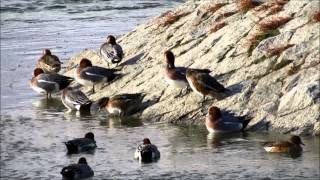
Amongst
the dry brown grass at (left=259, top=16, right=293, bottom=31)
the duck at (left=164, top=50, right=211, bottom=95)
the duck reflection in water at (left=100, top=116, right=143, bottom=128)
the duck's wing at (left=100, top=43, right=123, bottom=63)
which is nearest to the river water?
the duck reflection in water at (left=100, top=116, right=143, bottom=128)

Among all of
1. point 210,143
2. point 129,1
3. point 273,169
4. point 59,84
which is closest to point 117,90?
point 59,84

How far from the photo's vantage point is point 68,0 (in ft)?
156

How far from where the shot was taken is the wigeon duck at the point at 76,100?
81.1ft

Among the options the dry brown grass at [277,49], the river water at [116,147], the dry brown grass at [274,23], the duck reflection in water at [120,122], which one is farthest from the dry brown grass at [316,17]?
the duck reflection in water at [120,122]

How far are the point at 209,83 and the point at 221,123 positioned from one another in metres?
1.39

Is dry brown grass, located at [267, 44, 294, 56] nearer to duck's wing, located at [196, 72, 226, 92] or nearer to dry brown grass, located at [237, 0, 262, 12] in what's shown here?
duck's wing, located at [196, 72, 226, 92]

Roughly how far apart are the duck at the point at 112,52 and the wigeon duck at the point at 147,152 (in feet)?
23.3

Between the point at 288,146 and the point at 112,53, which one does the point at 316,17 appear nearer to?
the point at 288,146

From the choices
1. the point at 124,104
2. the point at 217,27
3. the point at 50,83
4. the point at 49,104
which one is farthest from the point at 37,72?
the point at 217,27

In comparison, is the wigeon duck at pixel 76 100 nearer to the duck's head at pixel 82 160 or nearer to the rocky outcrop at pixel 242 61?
the rocky outcrop at pixel 242 61

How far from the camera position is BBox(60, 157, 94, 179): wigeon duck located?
60.6ft

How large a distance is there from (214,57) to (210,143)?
3963 mm

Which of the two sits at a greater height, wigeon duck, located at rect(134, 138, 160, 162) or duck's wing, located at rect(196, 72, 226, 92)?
duck's wing, located at rect(196, 72, 226, 92)

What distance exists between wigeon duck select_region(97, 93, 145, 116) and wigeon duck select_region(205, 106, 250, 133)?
2.52 meters
